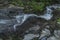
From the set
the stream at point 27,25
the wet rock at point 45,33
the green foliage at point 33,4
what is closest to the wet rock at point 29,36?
the stream at point 27,25

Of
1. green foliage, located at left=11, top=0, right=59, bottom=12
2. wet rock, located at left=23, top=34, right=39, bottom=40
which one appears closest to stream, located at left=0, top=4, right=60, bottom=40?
wet rock, located at left=23, top=34, right=39, bottom=40

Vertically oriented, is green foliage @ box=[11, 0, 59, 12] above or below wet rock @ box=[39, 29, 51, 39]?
above

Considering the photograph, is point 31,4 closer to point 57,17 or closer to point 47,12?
point 47,12

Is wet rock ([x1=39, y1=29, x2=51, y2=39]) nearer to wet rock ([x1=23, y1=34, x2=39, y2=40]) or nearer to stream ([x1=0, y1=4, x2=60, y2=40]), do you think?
stream ([x1=0, y1=4, x2=60, y2=40])

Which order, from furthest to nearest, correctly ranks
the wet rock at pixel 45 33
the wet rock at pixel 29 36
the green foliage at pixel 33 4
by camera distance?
1. the green foliage at pixel 33 4
2. the wet rock at pixel 45 33
3. the wet rock at pixel 29 36

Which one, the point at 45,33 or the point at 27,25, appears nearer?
the point at 45,33

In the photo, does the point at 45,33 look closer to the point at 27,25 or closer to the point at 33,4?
the point at 27,25

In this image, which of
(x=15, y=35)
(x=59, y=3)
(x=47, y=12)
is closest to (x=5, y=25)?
(x=15, y=35)

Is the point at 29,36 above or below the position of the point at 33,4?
below

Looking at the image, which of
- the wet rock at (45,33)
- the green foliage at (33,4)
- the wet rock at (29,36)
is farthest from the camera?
the green foliage at (33,4)

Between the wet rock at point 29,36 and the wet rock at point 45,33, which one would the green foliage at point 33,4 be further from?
the wet rock at point 29,36

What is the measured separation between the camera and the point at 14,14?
677 cm

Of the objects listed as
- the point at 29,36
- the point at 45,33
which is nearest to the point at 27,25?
the point at 29,36

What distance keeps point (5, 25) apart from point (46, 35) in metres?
1.48
